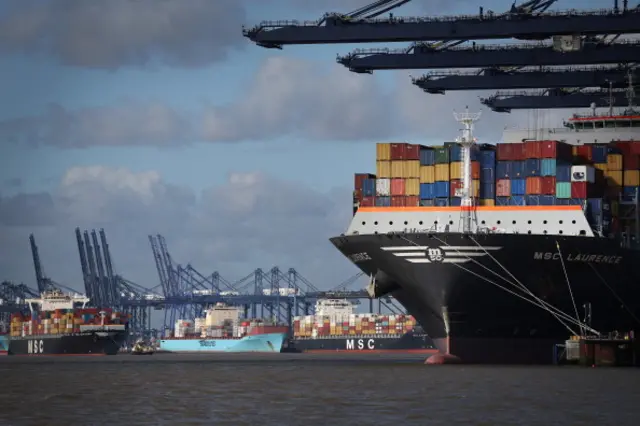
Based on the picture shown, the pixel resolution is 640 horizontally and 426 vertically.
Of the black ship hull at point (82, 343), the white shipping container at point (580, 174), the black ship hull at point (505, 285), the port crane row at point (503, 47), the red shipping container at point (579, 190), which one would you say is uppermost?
the port crane row at point (503, 47)

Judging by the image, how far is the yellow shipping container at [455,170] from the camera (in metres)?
57.8

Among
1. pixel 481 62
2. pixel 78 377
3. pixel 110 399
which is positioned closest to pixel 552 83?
pixel 481 62

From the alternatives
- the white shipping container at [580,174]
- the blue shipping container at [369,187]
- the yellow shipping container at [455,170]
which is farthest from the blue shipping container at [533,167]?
the blue shipping container at [369,187]

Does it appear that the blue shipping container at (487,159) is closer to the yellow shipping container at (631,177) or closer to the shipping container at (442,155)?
the shipping container at (442,155)

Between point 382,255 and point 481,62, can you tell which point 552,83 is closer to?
point 481,62

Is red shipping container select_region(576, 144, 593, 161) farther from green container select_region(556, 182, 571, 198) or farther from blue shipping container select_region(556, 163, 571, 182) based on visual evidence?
green container select_region(556, 182, 571, 198)

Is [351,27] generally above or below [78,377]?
above

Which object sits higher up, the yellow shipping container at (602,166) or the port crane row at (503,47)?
the port crane row at (503,47)

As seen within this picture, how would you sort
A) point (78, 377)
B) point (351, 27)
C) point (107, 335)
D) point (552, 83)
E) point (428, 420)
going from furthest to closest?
point (107, 335) → point (552, 83) → point (351, 27) → point (78, 377) → point (428, 420)

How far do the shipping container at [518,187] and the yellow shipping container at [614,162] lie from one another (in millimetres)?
4932

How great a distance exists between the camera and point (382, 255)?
5844cm

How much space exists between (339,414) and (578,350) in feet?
87.6

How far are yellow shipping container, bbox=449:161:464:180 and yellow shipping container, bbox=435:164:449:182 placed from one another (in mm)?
180

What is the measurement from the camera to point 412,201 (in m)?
58.6
